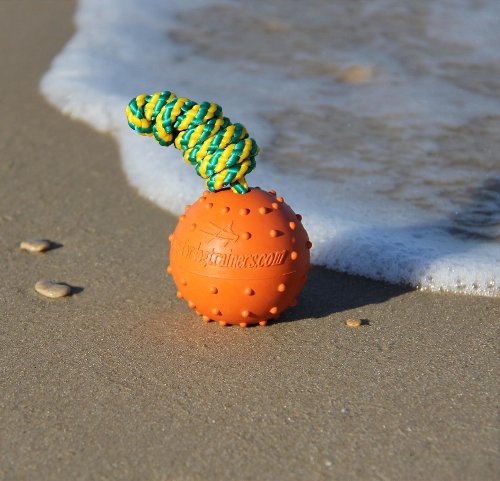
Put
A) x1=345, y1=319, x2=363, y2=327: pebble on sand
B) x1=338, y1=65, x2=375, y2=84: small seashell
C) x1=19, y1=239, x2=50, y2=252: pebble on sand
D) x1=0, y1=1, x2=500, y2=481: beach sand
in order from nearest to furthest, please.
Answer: x1=0, y1=1, x2=500, y2=481: beach sand, x1=345, y1=319, x2=363, y2=327: pebble on sand, x1=19, y1=239, x2=50, y2=252: pebble on sand, x1=338, y1=65, x2=375, y2=84: small seashell

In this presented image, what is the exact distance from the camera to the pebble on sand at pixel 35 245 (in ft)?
14.4

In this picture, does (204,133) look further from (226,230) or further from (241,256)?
(241,256)

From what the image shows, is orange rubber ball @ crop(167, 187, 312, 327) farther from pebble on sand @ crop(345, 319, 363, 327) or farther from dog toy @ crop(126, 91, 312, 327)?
pebble on sand @ crop(345, 319, 363, 327)

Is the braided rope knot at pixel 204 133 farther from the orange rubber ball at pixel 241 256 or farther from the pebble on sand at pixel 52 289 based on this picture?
the pebble on sand at pixel 52 289

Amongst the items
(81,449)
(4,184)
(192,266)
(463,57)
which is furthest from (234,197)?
(463,57)

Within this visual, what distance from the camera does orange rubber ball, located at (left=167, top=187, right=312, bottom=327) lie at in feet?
11.2

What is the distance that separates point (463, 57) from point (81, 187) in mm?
3792

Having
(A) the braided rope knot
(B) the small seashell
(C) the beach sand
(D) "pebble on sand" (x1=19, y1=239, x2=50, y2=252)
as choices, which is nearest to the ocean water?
(B) the small seashell

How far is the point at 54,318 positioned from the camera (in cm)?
377

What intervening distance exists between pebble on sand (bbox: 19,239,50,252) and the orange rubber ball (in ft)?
3.52

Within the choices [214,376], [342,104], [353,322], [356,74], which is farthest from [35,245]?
[356,74]

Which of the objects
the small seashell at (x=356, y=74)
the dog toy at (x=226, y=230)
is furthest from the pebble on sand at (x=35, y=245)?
the small seashell at (x=356, y=74)

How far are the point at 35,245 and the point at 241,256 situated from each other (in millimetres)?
1426

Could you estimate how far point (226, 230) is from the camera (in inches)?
135
